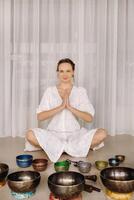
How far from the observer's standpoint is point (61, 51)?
14.0 feet

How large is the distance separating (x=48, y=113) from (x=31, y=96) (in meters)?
0.96

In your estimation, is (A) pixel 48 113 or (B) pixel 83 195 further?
(A) pixel 48 113

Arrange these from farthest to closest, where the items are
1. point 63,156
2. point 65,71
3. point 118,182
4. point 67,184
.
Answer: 1. point 65,71
2. point 63,156
3. point 67,184
4. point 118,182

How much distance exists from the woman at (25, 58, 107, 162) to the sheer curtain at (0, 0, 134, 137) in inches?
30.8

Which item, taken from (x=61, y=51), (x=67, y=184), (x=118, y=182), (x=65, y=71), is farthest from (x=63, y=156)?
(x=61, y=51)

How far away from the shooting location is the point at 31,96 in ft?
14.0

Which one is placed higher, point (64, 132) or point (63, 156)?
point (64, 132)

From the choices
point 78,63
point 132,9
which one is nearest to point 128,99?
point 78,63

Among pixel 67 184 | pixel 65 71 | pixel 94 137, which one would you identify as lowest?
pixel 67 184

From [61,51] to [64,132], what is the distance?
4.11 ft

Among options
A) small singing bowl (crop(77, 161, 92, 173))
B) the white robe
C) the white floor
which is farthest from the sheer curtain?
small singing bowl (crop(77, 161, 92, 173))

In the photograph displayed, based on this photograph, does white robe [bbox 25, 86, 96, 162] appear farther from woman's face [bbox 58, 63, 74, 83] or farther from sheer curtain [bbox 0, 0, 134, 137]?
sheer curtain [bbox 0, 0, 134, 137]

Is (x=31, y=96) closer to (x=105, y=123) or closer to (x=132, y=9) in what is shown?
(x=105, y=123)

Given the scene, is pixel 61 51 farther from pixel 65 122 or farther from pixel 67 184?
pixel 67 184
